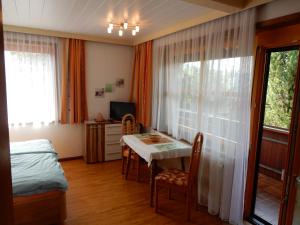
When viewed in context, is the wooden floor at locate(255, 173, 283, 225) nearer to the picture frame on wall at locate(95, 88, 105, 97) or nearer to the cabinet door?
the cabinet door

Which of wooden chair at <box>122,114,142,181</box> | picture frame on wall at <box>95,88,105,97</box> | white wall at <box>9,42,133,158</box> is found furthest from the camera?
picture frame on wall at <box>95,88,105,97</box>

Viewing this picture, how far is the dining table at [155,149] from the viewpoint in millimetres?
2803

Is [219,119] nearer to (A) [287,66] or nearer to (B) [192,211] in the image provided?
(A) [287,66]

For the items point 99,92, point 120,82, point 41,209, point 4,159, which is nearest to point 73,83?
point 99,92

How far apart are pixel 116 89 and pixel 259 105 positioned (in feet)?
A: 10.3

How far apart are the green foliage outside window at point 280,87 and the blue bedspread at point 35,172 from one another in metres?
2.42

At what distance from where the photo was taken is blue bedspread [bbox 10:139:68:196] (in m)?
2.14

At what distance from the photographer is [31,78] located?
385 centimetres

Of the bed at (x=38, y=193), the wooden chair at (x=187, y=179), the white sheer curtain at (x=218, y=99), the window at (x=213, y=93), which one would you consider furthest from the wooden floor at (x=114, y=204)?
the window at (x=213, y=93)

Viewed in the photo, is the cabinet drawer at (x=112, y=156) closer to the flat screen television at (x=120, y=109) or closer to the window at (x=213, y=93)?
the flat screen television at (x=120, y=109)

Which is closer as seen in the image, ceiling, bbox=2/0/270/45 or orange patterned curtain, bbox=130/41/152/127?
ceiling, bbox=2/0/270/45

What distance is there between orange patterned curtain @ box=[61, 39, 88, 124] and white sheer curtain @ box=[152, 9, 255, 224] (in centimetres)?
189

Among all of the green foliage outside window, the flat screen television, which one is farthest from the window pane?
the green foliage outside window

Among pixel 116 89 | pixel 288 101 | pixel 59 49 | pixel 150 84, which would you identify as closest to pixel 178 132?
pixel 150 84
